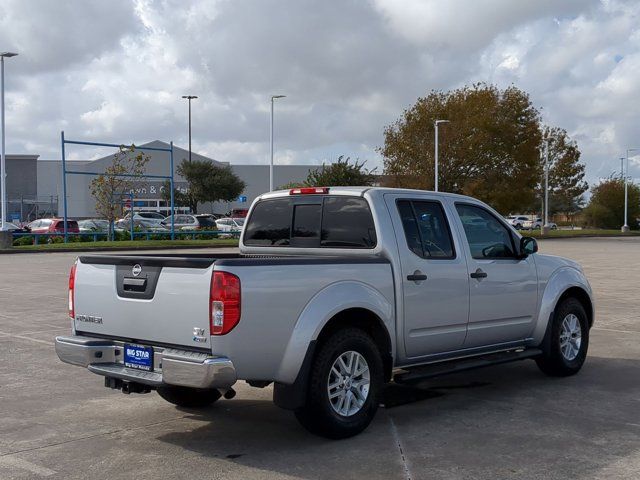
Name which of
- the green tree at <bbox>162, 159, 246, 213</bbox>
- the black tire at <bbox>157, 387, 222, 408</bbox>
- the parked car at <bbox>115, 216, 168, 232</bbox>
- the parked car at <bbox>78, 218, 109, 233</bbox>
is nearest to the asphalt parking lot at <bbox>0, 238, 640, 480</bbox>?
the black tire at <bbox>157, 387, 222, 408</bbox>

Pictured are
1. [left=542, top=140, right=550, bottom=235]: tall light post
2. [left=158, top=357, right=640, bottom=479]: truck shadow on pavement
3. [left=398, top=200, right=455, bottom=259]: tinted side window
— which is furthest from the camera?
[left=542, top=140, right=550, bottom=235]: tall light post

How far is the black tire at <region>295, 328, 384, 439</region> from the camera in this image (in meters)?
5.77

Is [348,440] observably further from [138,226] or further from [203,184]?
[203,184]

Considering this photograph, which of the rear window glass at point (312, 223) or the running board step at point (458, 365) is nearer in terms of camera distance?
the running board step at point (458, 365)

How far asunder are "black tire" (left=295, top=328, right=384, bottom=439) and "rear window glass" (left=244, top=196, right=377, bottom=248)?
91 centimetres

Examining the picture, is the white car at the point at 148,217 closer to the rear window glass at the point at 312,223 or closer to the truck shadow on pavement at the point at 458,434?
the rear window glass at the point at 312,223

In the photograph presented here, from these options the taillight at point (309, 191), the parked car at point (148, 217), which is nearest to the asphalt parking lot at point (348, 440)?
the taillight at point (309, 191)

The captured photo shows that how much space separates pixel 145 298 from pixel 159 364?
492 millimetres

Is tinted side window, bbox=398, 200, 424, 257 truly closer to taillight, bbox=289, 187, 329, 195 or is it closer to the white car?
taillight, bbox=289, 187, 329, 195

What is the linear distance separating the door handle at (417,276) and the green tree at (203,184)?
64960 mm

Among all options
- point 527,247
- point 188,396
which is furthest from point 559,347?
point 188,396

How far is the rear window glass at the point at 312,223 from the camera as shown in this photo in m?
6.74

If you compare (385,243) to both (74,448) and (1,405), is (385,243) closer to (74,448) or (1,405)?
(74,448)

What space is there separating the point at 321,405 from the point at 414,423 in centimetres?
109
